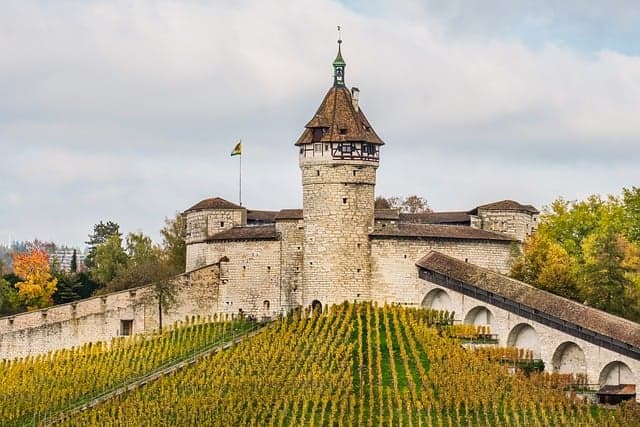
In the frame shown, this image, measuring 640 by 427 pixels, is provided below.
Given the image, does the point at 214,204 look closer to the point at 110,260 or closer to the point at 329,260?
the point at 329,260

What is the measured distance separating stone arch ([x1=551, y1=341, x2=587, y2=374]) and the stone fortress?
16.8 ft

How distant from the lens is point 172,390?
57281 millimetres

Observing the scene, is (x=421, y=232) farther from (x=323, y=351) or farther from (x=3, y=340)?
(x=3, y=340)

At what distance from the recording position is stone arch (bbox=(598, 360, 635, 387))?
5581 centimetres

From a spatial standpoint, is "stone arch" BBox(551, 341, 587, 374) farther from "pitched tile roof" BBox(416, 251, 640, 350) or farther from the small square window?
the small square window

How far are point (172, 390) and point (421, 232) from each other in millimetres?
16798

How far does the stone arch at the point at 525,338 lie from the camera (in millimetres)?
60656

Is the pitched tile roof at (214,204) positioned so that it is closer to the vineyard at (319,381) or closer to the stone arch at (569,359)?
the vineyard at (319,381)

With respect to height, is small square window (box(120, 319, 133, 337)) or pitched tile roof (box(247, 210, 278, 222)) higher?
pitched tile roof (box(247, 210, 278, 222))

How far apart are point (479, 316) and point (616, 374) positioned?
9601mm

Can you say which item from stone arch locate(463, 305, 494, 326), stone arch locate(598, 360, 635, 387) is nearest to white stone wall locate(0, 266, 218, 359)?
stone arch locate(463, 305, 494, 326)

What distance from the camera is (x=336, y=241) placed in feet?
224

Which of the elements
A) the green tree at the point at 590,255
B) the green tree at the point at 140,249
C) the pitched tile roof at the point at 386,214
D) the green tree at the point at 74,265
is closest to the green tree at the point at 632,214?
the green tree at the point at 590,255

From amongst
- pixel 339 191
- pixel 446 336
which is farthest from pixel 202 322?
pixel 446 336
